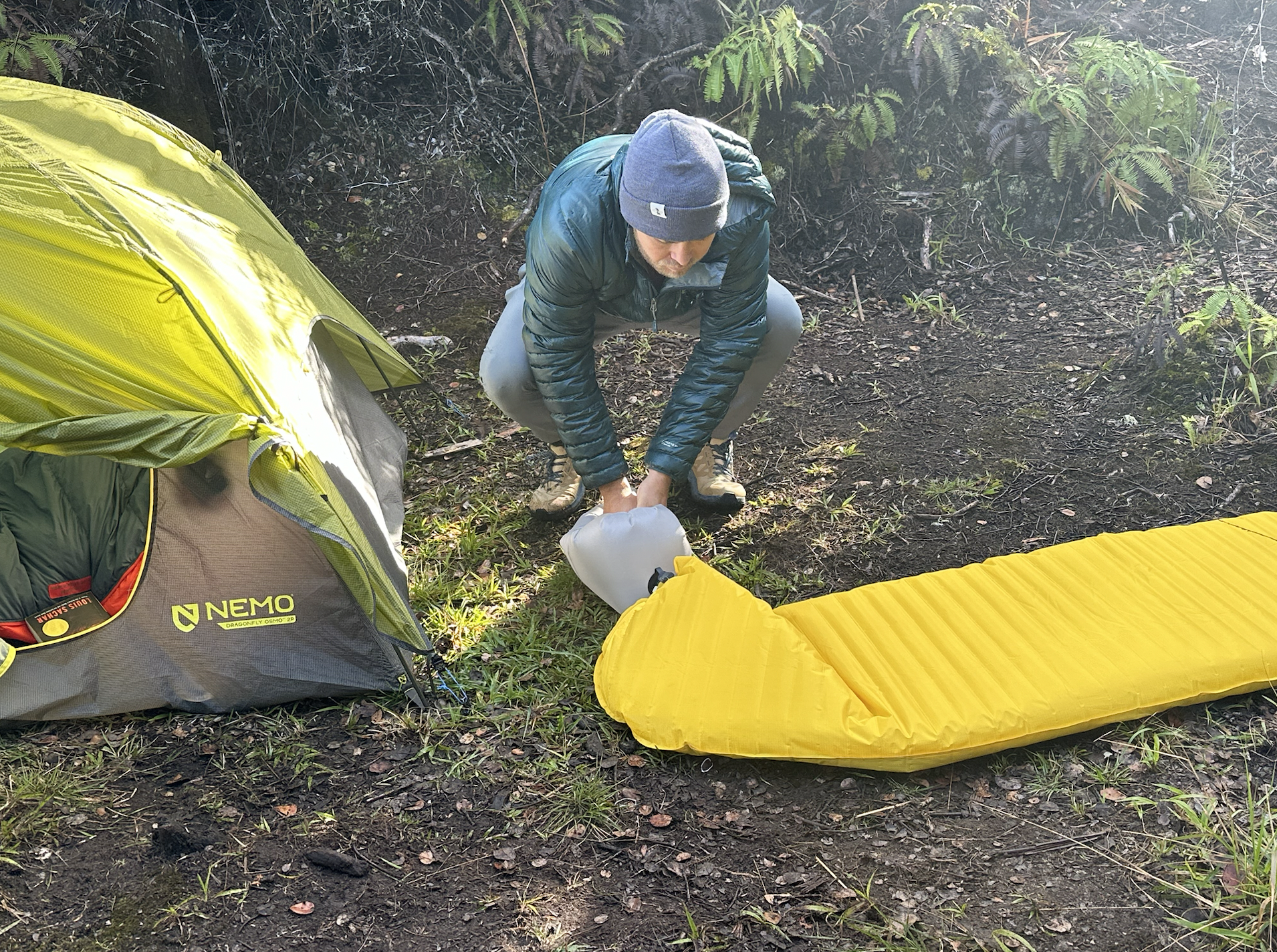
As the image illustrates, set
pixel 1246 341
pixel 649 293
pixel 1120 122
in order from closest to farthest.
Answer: pixel 649 293, pixel 1246 341, pixel 1120 122

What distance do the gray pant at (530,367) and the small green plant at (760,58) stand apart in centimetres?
168

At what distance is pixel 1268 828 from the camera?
1.98 metres

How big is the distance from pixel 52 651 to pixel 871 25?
4.26 meters

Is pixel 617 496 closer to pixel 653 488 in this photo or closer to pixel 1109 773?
pixel 653 488

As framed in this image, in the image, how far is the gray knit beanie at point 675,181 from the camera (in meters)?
1.98

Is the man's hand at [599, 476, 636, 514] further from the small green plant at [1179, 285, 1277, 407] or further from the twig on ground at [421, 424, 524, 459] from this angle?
the small green plant at [1179, 285, 1277, 407]

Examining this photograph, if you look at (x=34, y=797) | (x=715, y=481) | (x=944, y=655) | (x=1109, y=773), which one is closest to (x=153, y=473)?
(x=34, y=797)

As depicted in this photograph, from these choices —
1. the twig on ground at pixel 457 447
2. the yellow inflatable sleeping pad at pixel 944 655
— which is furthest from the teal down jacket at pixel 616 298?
the twig on ground at pixel 457 447

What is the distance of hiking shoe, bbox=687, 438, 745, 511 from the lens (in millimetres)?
3100

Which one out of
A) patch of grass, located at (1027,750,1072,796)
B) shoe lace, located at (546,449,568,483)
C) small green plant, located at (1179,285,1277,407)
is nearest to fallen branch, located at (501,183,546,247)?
shoe lace, located at (546,449,568,483)

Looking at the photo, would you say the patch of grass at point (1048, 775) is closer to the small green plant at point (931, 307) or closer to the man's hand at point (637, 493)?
the man's hand at point (637, 493)

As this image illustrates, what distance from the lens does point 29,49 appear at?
12.5ft

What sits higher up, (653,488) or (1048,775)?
(653,488)

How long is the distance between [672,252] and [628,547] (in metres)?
0.81
